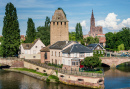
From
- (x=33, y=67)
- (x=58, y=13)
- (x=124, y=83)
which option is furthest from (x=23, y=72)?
(x=124, y=83)

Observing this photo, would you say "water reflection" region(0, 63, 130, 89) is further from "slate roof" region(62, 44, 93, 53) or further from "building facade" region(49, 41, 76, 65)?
"building facade" region(49, 41, 76, 65)

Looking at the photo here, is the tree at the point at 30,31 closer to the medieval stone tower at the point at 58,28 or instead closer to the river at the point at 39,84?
the medieval stone tower at the point at 58,28

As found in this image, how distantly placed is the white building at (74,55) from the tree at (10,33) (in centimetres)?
2733

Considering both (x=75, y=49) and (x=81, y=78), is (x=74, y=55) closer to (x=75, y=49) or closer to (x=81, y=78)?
(x=75, y=49)

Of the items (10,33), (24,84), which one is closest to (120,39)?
(10,33)

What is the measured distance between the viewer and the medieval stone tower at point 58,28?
76.0 metres

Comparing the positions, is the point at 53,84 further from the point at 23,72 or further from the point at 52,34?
the point at 52,34

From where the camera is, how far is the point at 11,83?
5234 centimetres

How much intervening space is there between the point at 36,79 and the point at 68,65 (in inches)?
429

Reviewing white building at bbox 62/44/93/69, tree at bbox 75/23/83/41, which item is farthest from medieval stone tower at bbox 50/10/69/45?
tree at bbox 75/23/83/41

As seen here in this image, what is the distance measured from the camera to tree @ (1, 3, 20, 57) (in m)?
75.1

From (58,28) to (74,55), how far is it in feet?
77.8

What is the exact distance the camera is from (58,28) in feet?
250

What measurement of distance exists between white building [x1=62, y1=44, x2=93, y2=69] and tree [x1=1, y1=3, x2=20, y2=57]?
27.3 metres
